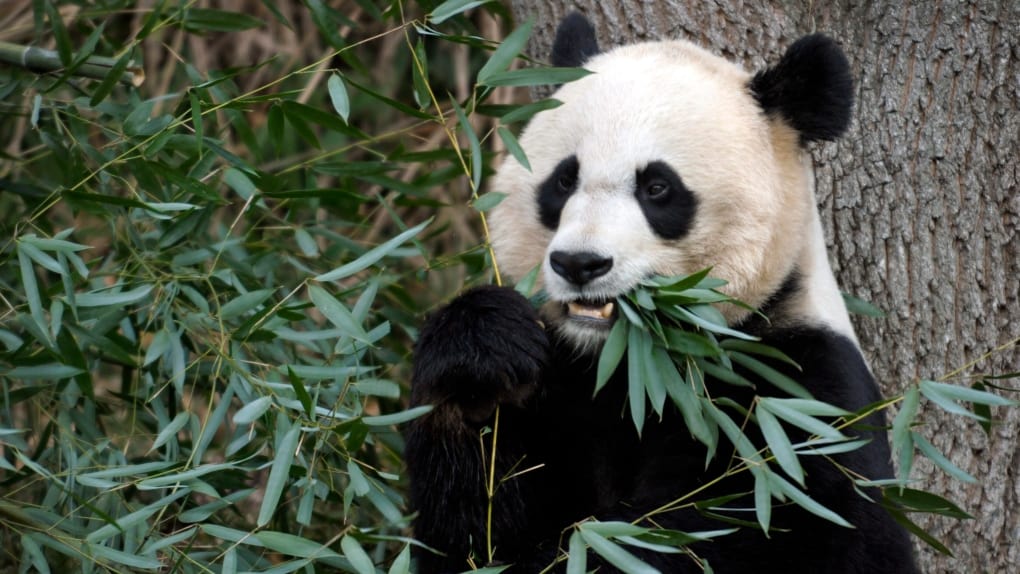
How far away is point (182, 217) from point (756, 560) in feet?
4.81

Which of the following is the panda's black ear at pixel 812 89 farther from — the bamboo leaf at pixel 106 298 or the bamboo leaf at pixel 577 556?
the bamboo leaf at pixel 106 298

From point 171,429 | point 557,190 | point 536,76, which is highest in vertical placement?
point 536,76

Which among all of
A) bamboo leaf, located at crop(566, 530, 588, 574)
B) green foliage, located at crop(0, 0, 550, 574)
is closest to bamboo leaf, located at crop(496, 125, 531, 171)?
green foliage, located at crop(0, 0, 550, 574)

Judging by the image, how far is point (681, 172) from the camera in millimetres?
2199

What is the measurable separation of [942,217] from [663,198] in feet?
2.65

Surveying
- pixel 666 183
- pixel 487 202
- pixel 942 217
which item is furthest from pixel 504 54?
pixel 942 217

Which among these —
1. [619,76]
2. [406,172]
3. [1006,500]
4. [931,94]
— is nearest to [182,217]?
[619,76]

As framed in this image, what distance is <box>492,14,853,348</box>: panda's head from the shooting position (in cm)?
215

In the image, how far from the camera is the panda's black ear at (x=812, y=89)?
7.38ft

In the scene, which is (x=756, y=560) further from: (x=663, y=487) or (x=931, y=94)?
(x=931, y=94)

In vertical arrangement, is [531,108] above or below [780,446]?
above

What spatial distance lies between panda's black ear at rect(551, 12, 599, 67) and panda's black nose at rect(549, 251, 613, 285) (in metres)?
0.65

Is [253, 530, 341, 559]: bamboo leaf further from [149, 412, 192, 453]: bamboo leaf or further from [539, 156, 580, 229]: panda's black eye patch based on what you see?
[539, 156, 580, 229]: panda's black eye patch

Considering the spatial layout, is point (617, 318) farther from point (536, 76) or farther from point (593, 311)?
point (536, 76)
